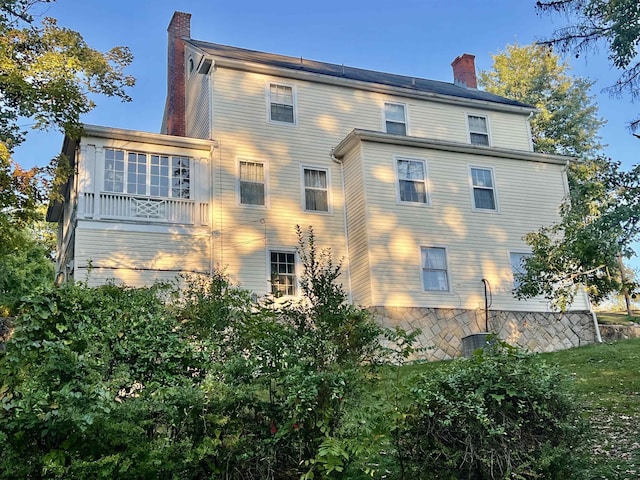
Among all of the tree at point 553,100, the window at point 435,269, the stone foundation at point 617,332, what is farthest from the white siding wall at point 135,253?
the tree at point 553,100

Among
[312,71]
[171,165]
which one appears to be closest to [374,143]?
[312,71]

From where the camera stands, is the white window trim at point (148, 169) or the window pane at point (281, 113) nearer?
the white window trim at point (148, 169)

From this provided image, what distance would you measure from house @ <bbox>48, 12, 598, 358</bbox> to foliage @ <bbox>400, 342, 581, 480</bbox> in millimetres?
9808

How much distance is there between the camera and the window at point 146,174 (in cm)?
1512

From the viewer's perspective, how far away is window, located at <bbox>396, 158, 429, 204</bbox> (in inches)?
661

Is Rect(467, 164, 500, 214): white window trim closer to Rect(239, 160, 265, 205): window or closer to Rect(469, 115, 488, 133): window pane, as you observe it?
Rect(469, 115, 488, 133): window pane

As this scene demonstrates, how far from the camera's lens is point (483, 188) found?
57.8 feet

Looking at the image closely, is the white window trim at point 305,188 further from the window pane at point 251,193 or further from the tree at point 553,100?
the tree at point 553,100

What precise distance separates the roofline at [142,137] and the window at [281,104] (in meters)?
2.32

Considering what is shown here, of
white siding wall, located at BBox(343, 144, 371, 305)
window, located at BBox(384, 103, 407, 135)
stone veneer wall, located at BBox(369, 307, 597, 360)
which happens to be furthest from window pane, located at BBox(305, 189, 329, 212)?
stone veneer wall, located at BBox(369, 307, 597, 360)

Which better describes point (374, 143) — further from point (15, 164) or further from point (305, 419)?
point (305, 419)

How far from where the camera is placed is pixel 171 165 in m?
Answer: 15.8

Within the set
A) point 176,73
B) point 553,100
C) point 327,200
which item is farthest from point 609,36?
point 553,100

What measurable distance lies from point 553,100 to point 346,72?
16066 millimetres
